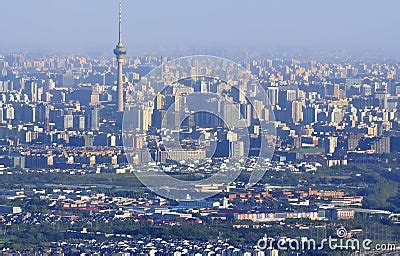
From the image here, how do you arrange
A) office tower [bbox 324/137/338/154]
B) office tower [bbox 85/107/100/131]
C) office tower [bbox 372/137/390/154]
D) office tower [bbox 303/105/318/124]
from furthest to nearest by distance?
office tower [bbox 303/105/318/124] < office tower [bbox 85/107/100/131] < office tower [bbox 324/137/338/154] < office tower [bbox 372/137/390/154]

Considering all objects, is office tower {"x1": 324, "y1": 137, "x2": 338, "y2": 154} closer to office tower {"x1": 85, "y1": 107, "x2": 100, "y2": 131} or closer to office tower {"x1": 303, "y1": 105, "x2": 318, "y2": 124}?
office tower {"x1": 303, "y1": 105, "x2": 318, "y2": 124}

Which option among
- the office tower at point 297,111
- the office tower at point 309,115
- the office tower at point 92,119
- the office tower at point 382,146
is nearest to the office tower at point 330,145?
the office tower at point 382,146

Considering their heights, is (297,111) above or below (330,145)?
above

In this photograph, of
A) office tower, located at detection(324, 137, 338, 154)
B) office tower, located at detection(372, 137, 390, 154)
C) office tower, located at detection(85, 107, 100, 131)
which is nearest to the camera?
Result: office tower, located at detection(372, 137, 390, 154)

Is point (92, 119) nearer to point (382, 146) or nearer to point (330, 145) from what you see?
point (330, 145)

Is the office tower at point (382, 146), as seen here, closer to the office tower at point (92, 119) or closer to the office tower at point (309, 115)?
the office tower at point (309, 115)

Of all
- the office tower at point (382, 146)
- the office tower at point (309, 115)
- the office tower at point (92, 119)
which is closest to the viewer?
the office tower at point (382, 146)

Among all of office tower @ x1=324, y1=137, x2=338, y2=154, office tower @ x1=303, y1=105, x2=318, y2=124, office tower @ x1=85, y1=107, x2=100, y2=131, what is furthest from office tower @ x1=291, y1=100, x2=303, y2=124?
office tower @ x1=85, y1=107, x2=100, y2=131

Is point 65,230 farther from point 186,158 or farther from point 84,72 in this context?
point 84,72

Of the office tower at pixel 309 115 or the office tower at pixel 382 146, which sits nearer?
the office tower at pixel 382 146

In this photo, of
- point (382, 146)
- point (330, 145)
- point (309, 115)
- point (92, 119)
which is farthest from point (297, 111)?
point (382, 146)

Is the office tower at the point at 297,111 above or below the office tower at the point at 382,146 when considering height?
above
